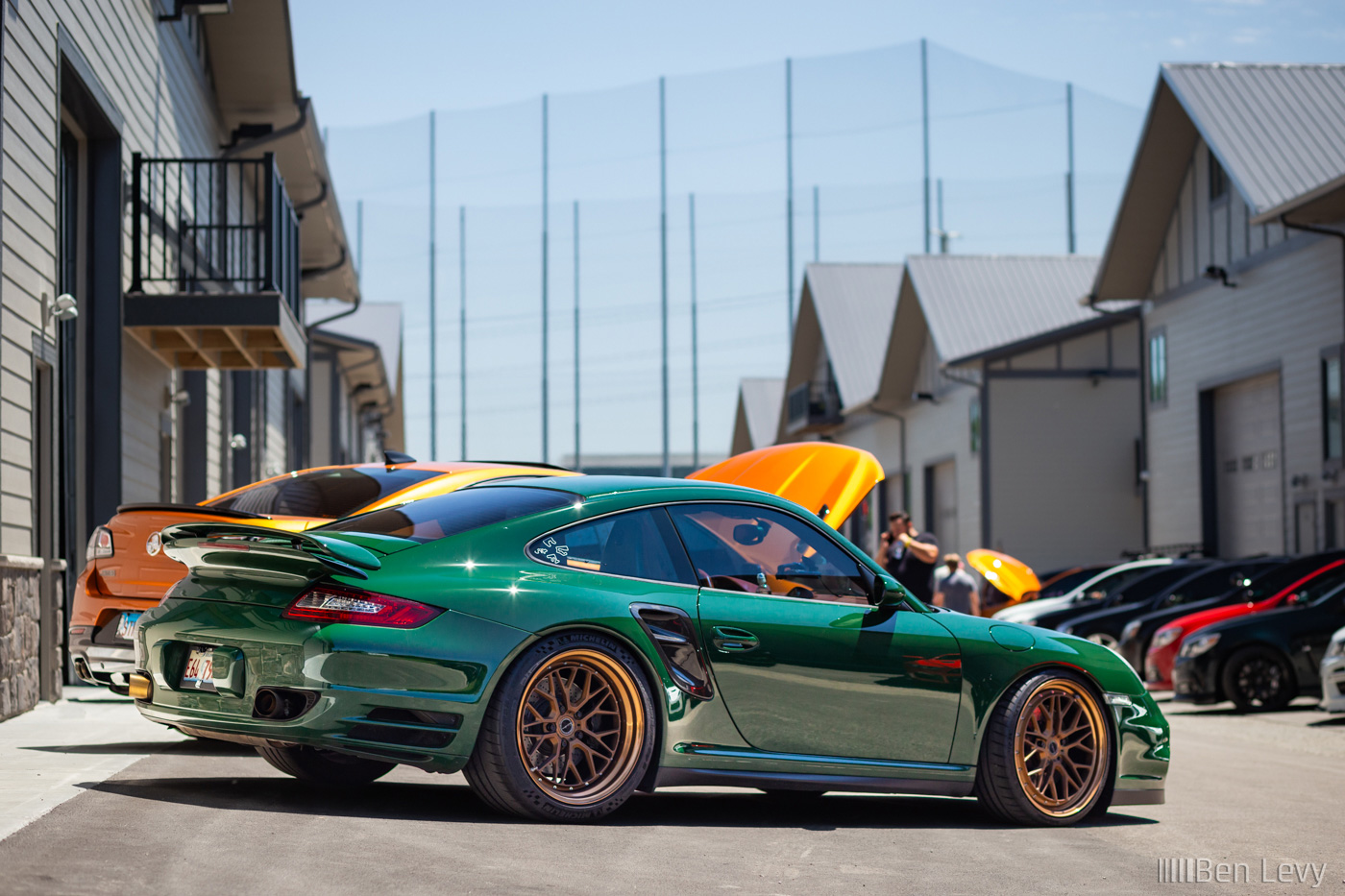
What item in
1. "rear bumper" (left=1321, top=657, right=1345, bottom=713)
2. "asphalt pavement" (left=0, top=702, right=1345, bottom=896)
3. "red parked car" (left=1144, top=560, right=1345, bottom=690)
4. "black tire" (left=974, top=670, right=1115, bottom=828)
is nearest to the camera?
"asphalt pavement" (left=0, top=702, right=1345, bottom=896)

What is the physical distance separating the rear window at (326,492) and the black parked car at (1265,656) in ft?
30.2

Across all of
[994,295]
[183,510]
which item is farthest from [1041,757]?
[994,295]

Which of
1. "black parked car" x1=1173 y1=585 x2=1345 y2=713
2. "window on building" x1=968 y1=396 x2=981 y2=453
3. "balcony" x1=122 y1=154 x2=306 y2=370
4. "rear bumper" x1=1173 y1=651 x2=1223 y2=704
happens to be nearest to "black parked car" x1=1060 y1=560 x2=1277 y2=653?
"rear bumper" x1=1173 y1=651 x2=1223 y2=704

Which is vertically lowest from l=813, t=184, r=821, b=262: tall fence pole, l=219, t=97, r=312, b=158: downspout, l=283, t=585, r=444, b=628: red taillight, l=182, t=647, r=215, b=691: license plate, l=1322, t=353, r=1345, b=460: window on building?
l=182, t=647, r=215, b=691: license plate

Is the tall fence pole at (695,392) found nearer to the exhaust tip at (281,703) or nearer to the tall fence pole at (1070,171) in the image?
the tall fence pole at (1070,171)

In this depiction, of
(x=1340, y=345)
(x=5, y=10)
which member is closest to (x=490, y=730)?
(x=5, y=10)

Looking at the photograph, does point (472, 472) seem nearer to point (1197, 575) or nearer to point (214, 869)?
point (214, 869)

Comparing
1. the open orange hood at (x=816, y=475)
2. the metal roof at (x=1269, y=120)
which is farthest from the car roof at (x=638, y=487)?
the metal roof at (x=1269, y=120)

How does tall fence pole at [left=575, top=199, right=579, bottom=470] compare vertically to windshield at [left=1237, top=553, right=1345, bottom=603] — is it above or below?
above

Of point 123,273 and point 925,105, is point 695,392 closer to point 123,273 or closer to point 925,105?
point 925,105

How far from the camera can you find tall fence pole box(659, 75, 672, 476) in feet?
202

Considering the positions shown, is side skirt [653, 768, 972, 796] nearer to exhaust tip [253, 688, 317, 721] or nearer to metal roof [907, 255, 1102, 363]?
exhaust tip [253, 688, 317, 721]

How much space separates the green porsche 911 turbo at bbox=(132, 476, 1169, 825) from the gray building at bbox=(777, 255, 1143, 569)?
26.3 meters

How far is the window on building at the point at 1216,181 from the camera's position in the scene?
27422 mm
